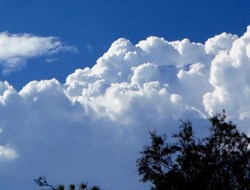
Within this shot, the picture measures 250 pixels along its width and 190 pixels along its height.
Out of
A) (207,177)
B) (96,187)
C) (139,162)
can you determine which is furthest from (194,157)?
(96,187)

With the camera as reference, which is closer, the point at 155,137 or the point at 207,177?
the point at 207,177

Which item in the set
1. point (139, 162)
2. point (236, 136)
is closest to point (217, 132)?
point (236, 136)

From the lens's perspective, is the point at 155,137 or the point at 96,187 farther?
the point at 155,137

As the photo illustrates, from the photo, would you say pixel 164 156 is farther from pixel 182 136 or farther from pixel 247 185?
pixel 247 185

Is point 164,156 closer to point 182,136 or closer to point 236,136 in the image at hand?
point 182,136

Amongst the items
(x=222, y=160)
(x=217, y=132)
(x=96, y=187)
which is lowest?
(x=96, y=187)

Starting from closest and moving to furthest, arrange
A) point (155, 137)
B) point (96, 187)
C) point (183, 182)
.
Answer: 1. point (96, 187)
2. point (183, 182)
3. point (155, 137)

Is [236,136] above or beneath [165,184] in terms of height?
above

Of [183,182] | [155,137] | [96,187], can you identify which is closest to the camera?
Result: [96,187]

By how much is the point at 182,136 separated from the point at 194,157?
2.90 meters

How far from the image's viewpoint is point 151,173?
166 ft

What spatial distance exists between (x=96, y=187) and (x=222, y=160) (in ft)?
53.4

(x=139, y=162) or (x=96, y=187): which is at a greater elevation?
(x=139, y=162)

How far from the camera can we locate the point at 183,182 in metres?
48.7
